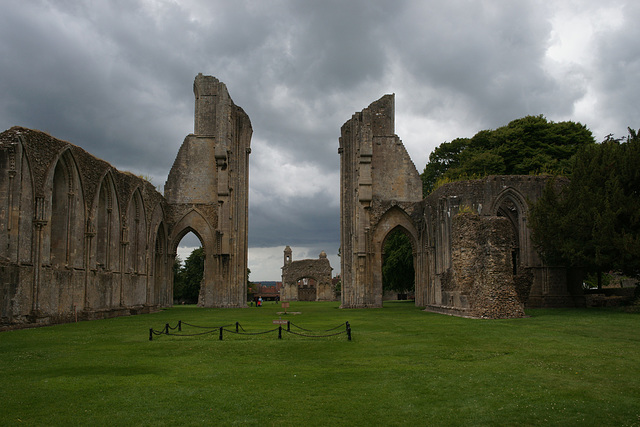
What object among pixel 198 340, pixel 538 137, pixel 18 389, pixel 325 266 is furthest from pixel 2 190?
pixel 325 266

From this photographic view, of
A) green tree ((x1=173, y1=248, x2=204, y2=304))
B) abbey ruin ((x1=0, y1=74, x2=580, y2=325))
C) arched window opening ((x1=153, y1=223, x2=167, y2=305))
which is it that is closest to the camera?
abbey ruin ((x1=0, y1=74, x2=580, y2=325))

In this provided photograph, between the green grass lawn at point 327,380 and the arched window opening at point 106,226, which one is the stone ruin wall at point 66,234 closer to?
the arched window opening at point 106,226

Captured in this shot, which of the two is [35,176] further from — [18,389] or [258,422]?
[258,422]

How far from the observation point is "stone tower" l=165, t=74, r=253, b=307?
3238cm

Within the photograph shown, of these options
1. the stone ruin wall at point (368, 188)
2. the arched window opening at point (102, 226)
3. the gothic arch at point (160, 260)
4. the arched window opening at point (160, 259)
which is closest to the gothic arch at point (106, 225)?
the arched window opening at point (102, 226)

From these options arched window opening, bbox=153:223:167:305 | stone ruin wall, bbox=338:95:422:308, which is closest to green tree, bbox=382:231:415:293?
stone ruin wall, bbox=338:95:422:308

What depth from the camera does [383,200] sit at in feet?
105

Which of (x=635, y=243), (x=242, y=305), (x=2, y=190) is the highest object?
(x=2, y=190)

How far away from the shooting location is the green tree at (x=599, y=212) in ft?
63.4

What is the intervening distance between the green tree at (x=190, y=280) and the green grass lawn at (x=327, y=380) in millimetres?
43360

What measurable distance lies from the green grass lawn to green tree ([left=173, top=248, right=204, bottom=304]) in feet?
142

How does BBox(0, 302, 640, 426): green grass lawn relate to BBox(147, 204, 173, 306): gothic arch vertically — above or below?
below

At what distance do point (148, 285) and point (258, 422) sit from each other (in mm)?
23907

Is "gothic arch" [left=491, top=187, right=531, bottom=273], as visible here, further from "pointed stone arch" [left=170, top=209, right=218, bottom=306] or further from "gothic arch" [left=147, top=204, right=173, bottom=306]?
"gothic arch" [left=147, top=204, right=173, bottom=306]
